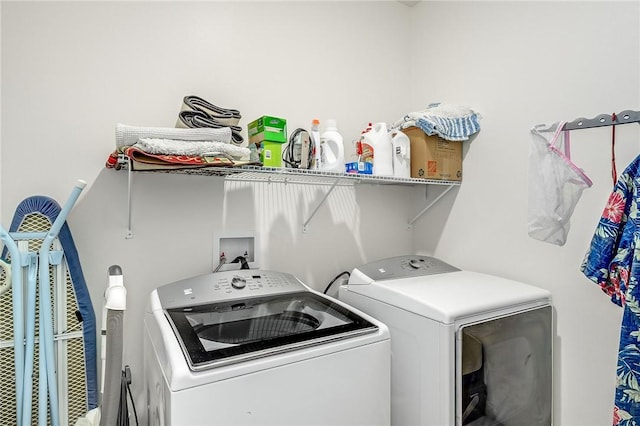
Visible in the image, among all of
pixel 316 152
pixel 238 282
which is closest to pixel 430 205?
pixel 316 152

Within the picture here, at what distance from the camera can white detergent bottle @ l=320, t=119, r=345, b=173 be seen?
1.77m

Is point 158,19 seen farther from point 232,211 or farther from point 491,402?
point 491,402

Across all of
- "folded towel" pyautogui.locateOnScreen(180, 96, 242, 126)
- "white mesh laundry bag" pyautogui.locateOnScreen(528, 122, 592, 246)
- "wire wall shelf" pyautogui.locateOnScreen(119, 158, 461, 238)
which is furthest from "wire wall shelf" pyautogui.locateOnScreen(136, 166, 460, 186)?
"white mesh laundry bag" pyautogui.locateOnScreen(528, 122, 592, 246)

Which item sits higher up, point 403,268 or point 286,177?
point 286,177

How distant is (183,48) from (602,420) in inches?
101

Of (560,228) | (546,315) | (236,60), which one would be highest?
(236,60)

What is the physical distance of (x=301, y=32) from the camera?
2.10m

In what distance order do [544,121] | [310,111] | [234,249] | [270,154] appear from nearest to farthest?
[270,154] < [544,121] < [234,249] < [310,111]

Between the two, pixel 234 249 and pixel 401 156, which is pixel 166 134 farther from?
pixel 401 156

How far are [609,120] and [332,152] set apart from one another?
1.08 meters

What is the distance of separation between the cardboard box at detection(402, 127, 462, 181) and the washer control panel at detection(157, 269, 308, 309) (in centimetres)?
95

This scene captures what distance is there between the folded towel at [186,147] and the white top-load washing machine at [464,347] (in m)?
0.87

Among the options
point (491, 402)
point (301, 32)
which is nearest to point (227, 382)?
point (491, 402)

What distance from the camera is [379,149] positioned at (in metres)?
1.94
